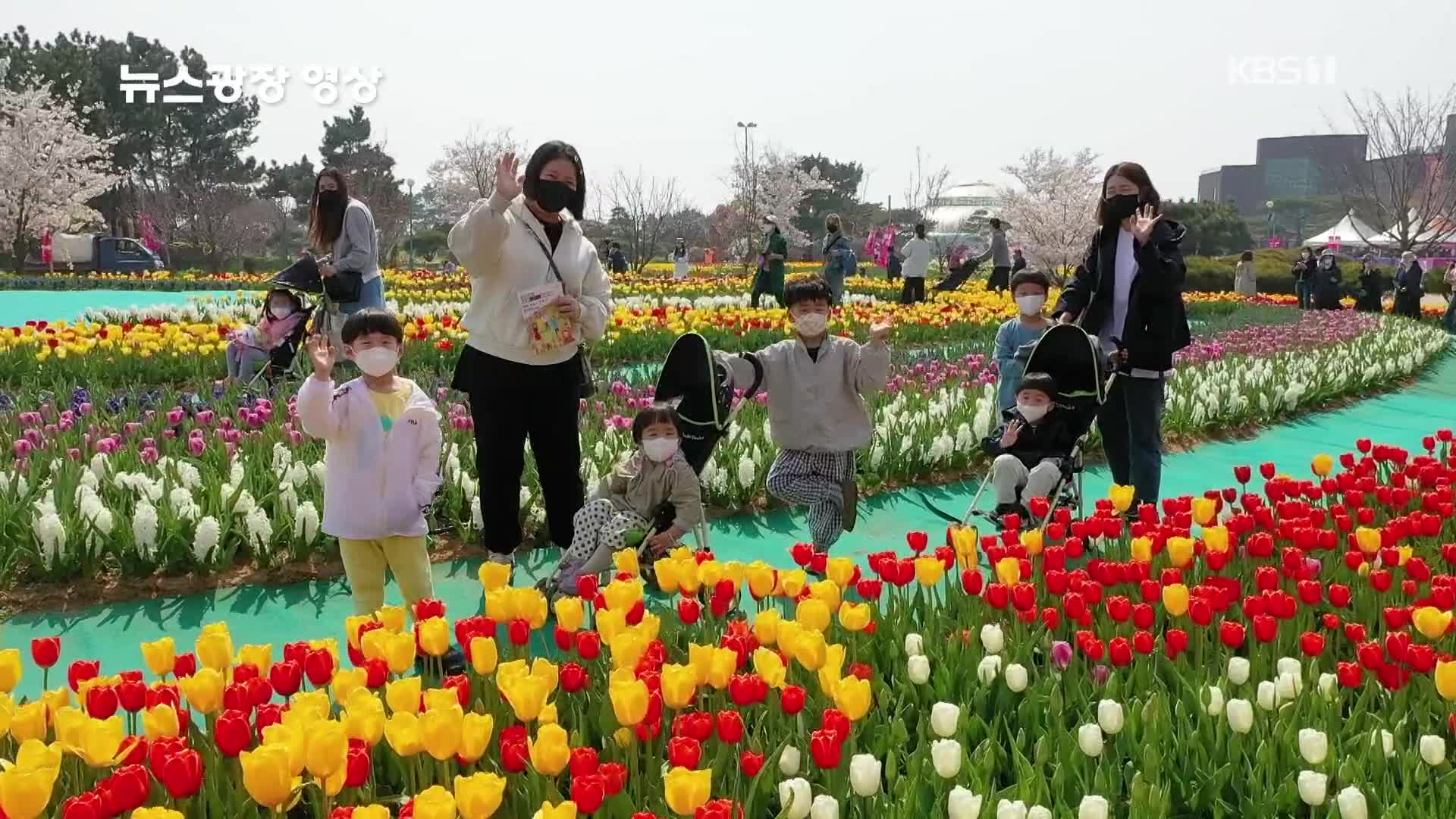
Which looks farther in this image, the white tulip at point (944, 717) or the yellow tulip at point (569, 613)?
the yellow tulip at point (569, 613)

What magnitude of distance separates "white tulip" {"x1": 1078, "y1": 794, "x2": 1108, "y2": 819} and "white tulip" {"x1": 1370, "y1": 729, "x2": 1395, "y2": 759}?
28.5 inches

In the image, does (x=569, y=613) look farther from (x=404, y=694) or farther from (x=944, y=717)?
(x=944, y=717)

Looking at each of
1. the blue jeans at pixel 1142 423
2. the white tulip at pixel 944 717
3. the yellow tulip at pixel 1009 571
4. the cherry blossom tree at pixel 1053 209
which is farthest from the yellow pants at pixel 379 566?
the cherry blossom tree at pixel 1053 209

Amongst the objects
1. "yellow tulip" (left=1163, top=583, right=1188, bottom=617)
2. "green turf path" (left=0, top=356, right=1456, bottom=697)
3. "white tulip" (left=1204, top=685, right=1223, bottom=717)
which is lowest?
"green turf path" (left=0, top=356, right=1456, bottom=697)

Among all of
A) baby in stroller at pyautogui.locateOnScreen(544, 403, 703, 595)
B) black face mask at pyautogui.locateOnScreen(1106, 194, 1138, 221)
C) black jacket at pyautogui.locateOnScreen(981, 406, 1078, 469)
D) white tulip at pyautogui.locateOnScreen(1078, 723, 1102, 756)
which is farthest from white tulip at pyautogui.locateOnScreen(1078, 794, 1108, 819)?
black face mask at pyautogui.locateOnScreen(1106, 194, 1138, 221)

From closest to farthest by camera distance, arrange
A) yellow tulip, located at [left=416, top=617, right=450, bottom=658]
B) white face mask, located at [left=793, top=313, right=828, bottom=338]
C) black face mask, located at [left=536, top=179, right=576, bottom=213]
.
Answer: yellow tulip, located at [left=416, top=617, right=450, bottom=658], black face mask, located at [left=536, top=179, right=576, bottom=213], white face mask, located at [left=793, top=313, right=828, bottom=338]

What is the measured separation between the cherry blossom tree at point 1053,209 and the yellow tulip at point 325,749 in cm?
3128

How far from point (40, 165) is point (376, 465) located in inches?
1690

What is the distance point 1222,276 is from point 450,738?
29.4 m

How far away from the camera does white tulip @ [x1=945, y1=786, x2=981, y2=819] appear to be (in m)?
1.73

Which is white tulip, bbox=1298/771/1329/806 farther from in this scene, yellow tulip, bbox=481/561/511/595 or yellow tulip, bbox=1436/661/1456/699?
yellow tulip, bbox=481/561/511/595

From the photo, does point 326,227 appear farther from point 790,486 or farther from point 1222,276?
point 1222,276

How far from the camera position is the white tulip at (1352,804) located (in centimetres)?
180

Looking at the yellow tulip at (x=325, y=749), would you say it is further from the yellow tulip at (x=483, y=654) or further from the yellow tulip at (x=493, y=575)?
the yellow tulip at (x=493, y=575)
